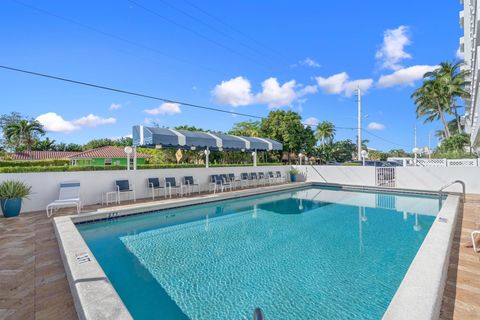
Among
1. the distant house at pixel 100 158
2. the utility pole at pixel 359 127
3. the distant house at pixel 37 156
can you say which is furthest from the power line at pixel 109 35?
the distant house at pixel 37 156

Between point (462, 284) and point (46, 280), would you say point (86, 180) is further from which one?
point (462, 284)

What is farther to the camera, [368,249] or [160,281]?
[368,249]

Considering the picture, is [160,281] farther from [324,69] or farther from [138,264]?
[324,69]

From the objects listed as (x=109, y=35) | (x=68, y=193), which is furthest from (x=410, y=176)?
(x=109, y=35)

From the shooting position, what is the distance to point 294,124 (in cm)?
2683

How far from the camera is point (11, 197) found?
7117 mm

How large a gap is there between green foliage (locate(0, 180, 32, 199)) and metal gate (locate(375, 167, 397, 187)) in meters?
15.9

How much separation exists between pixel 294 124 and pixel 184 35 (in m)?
16.3

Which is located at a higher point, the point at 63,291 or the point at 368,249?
the point at 63,291

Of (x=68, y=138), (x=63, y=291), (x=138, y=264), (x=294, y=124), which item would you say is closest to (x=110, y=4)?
(x=138, y=264)

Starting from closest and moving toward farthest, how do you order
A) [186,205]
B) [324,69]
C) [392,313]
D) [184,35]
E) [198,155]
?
[392,313]
[186,205]
[184,35]
[324,69]
[198,155]

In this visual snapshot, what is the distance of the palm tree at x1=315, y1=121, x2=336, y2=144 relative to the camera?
130 ft

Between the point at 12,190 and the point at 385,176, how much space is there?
16.4 meters

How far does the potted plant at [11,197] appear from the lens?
7020 millimetres
